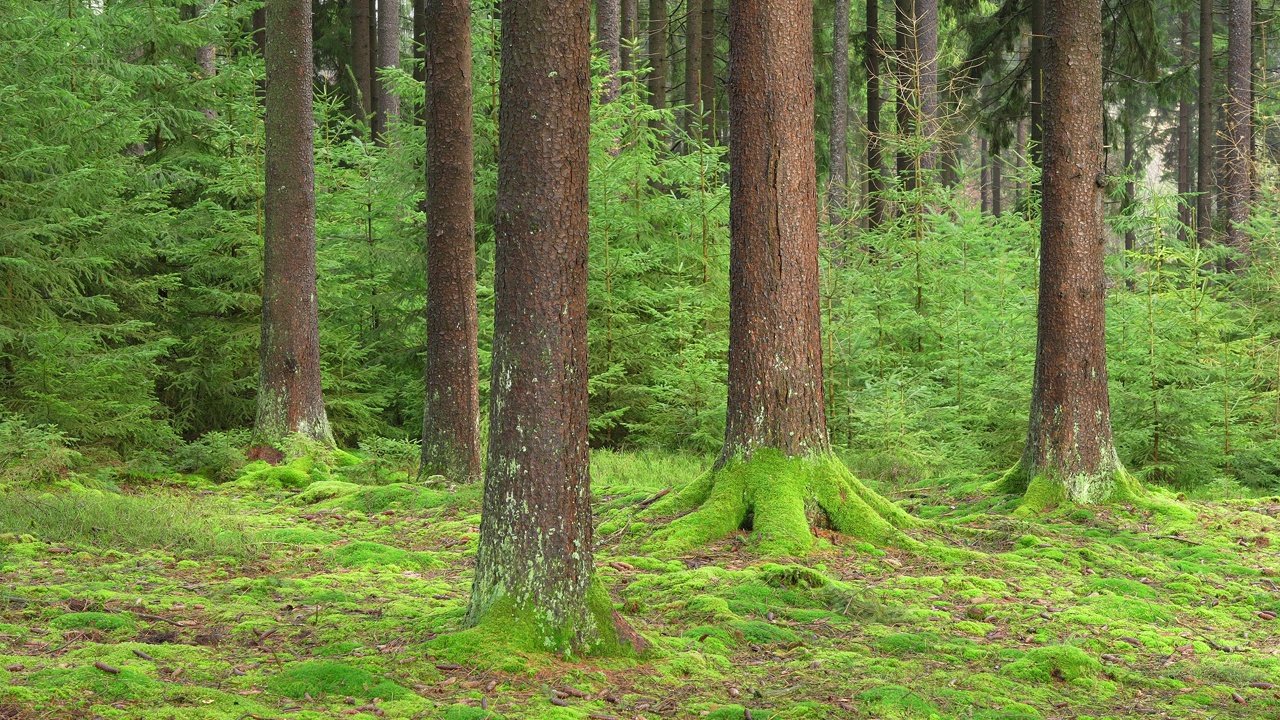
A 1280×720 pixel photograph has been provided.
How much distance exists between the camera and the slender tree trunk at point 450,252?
992 cm

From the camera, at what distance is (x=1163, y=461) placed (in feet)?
38.4

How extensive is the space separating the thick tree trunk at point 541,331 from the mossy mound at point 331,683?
0.64 meters

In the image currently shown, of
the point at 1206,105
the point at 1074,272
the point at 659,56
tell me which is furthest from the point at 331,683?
the point at 1206,105

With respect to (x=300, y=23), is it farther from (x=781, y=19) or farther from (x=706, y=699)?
(x=706, y=699)

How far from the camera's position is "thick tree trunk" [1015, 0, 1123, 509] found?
905cm

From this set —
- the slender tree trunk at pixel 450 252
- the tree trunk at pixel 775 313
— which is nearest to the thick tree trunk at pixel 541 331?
the tree trunk at pixel 775 313

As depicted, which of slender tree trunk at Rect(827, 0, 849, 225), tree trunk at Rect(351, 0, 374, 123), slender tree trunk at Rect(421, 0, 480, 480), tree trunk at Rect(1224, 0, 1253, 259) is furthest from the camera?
slender tree trunk at Rect(827, 0, 849, 225)

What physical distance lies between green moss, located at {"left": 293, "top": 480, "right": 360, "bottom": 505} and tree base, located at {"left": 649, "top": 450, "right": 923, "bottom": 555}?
4.17 m

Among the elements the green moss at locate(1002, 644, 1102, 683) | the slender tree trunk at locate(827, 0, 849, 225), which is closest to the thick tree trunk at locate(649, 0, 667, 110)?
the slender tree trunk at locate(827, 0, 849, 225)

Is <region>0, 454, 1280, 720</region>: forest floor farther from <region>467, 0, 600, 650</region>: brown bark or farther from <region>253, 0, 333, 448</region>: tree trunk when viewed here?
<region>253, 0, 333, 448</region>: tree trunk

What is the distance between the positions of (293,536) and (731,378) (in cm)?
393

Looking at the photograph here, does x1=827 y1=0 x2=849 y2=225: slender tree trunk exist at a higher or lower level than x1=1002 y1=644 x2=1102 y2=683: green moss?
higher

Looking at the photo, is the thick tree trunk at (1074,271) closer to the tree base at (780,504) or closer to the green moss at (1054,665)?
the tree base at (780,504)

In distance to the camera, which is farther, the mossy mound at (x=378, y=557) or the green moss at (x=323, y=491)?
the green moss at (x=323, y=491)
